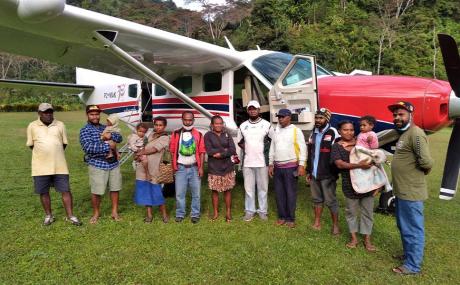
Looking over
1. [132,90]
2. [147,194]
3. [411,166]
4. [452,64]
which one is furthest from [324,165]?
[132,90]

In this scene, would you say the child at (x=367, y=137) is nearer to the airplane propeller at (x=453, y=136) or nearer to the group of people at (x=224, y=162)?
the group of people at (x=224, y=162)

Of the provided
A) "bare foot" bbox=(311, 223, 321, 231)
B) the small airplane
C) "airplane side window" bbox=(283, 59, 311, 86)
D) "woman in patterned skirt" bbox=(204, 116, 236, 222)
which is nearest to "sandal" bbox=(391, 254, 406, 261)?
the small airplane

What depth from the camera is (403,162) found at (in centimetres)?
341

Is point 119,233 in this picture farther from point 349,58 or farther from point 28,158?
point 349,58

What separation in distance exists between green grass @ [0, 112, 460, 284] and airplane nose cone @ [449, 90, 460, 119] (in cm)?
156

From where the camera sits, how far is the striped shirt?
4.57 metres

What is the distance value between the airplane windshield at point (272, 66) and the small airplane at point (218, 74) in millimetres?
19

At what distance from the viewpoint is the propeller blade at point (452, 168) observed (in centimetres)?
392

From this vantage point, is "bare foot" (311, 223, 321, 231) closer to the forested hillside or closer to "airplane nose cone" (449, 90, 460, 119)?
"airplane nose cone" (449, 90, 460, 119)

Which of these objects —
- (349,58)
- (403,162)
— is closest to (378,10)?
(349,58)

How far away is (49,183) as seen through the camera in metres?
4.58

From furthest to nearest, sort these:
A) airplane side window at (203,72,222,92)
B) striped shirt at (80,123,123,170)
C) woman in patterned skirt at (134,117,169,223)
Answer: airplane side window at (203,72,222,92), woman in patterned skirt at (134,117,169,223), striped shirt at (80,123,123,170)

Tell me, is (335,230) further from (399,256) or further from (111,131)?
(111,131)

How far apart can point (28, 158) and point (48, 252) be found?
22.4 feet
